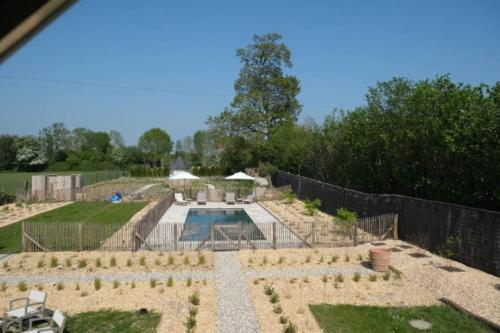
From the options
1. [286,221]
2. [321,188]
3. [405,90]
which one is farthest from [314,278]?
[321,188]

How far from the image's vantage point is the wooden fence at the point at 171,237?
15273 mm

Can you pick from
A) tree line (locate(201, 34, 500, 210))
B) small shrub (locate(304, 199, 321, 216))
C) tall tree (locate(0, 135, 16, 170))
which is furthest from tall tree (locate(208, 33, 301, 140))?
tall tree (locate(0, 135, 16, 170))

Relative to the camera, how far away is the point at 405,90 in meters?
20.4

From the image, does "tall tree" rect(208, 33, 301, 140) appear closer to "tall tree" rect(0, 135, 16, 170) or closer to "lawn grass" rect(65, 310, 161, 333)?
"lawn grass" rect(65, 310, 161, 333)

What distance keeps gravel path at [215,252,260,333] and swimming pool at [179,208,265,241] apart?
2704 millimetres

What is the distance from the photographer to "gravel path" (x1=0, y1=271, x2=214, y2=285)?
1184 cm

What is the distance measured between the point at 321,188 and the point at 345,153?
355 cm

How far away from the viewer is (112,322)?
353 inches

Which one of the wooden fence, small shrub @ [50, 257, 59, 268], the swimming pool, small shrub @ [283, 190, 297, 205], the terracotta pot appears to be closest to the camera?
the terracotta pot

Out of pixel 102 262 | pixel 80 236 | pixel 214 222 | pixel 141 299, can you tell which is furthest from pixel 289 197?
pixel 141 299

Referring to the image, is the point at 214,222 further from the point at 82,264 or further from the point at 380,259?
the point at 380,259

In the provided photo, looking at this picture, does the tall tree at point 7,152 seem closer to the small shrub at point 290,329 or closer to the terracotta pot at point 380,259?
the terracotta pot at point 380,259

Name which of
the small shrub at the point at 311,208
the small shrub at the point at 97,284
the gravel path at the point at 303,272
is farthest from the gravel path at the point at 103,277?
the small shrub at the point at 311,208

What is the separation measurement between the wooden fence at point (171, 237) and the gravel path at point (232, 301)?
81.8 inches
